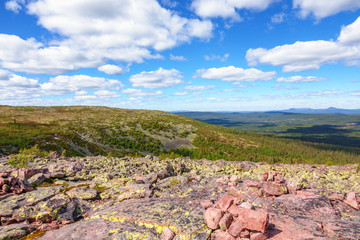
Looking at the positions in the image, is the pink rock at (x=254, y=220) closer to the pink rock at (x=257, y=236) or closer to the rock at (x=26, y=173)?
the pink rock at (x=257, y=236)

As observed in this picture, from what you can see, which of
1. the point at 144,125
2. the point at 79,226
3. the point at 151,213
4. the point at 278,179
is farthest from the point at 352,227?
the point at 144,125

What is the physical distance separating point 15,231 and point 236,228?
10.5 meters

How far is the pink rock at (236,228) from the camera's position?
6512 mm

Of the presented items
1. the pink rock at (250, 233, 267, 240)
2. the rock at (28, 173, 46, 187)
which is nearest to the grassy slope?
the rock at (28, 173, 46, 187)

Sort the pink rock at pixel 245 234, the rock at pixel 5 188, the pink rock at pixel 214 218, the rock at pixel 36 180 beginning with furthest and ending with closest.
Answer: the rock at pixel 36 180, the rock at pixel 5 188, the pink rock at pixel 214 218, the pink rock at pixel 245 234

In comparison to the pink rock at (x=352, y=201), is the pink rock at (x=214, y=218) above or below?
above

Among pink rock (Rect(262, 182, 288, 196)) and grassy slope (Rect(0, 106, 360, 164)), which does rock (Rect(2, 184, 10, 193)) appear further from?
grassy slope (Rect(0, 106, 360, 164))

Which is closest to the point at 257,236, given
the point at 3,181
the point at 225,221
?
the point at 225,221

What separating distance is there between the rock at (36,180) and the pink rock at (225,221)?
52.4 ft

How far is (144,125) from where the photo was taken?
106312mm

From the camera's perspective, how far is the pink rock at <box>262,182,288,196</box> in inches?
428

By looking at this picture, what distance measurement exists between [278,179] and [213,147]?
8548 cm

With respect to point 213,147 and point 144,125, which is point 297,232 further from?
point 144,125

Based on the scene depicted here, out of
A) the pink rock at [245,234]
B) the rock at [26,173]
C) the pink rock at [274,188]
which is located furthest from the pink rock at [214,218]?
the rock at [26,173]
